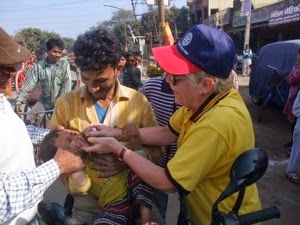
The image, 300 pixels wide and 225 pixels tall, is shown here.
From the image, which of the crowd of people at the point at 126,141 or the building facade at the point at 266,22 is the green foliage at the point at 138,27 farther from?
the crowd of people at the point at 126,141

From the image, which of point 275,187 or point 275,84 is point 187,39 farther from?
point 275,84

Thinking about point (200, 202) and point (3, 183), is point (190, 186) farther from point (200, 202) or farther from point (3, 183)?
point (3, 183)

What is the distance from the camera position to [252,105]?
1005 cm

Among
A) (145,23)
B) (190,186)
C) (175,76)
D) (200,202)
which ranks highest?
A: (175,76)

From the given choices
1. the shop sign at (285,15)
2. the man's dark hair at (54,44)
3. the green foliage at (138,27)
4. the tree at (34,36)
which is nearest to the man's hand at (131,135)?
the man's dark hair at (54,44)

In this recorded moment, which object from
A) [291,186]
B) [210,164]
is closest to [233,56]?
[210,164]

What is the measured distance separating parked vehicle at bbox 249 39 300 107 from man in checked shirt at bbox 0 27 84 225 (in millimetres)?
6861

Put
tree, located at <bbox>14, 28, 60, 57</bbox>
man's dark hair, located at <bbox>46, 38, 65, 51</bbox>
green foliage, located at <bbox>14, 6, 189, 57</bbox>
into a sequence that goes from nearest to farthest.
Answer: man's dark hair, located at <bbox>46, 38, 65, 51</bbox>
tree, located at <bbox>14, 28, 60, 57</bbox>
green foliage, located at <bbox>14, 6, 189, 57</bbox>

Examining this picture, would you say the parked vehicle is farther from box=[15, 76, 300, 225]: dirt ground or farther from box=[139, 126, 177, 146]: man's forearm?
box=[139, 126, 177, 146]: man's forearm

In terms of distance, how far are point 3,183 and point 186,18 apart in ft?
201

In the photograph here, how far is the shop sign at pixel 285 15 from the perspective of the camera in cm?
1802

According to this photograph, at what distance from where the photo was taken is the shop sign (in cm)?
1802

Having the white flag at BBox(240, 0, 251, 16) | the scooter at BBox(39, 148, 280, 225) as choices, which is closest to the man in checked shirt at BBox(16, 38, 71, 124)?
the scooter at BBox(39, 148, 280, 225)

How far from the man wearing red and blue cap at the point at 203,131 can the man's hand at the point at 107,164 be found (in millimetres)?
79
